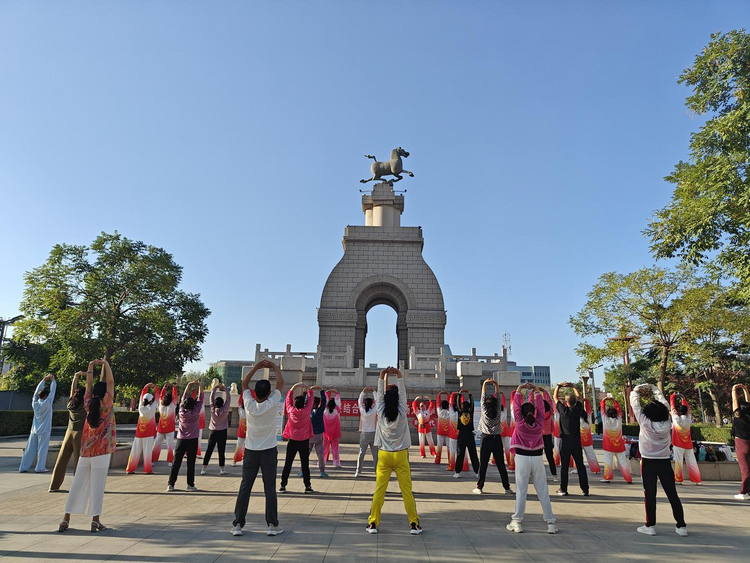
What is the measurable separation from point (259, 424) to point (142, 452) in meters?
6.77

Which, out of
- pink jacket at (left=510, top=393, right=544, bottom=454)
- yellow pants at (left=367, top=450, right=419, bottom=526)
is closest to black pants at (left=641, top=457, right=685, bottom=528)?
pink jacket at (left=510, top=393, right=544, bottom=454)

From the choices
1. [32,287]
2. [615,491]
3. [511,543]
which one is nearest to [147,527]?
[511,543]

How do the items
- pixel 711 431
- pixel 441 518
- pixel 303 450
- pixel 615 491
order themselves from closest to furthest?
pixel 441 518, pixel 303 450, pixel 615 491, pixel 711 431

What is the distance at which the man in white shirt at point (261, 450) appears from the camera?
19.2ft

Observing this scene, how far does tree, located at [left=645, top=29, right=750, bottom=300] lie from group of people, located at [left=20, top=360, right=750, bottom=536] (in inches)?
265

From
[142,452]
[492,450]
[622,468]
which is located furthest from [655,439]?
[142,452]

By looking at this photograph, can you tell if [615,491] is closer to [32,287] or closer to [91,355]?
[91,355]

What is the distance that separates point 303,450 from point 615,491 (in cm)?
647

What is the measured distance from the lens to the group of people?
19.9ft

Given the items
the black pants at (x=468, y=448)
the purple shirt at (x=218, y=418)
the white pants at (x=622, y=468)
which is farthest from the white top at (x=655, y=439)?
the purple shirt at (x=218, y=418)

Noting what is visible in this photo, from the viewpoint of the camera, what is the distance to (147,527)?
616 centimetres

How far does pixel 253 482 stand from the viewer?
5891mm

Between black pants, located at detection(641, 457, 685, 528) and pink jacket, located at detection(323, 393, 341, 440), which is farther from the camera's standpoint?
pink jacket, located at detection(323, 393, 341, 440)

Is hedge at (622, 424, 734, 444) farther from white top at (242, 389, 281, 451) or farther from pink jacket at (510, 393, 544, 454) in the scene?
white top at (242, 389, 281, 451)
